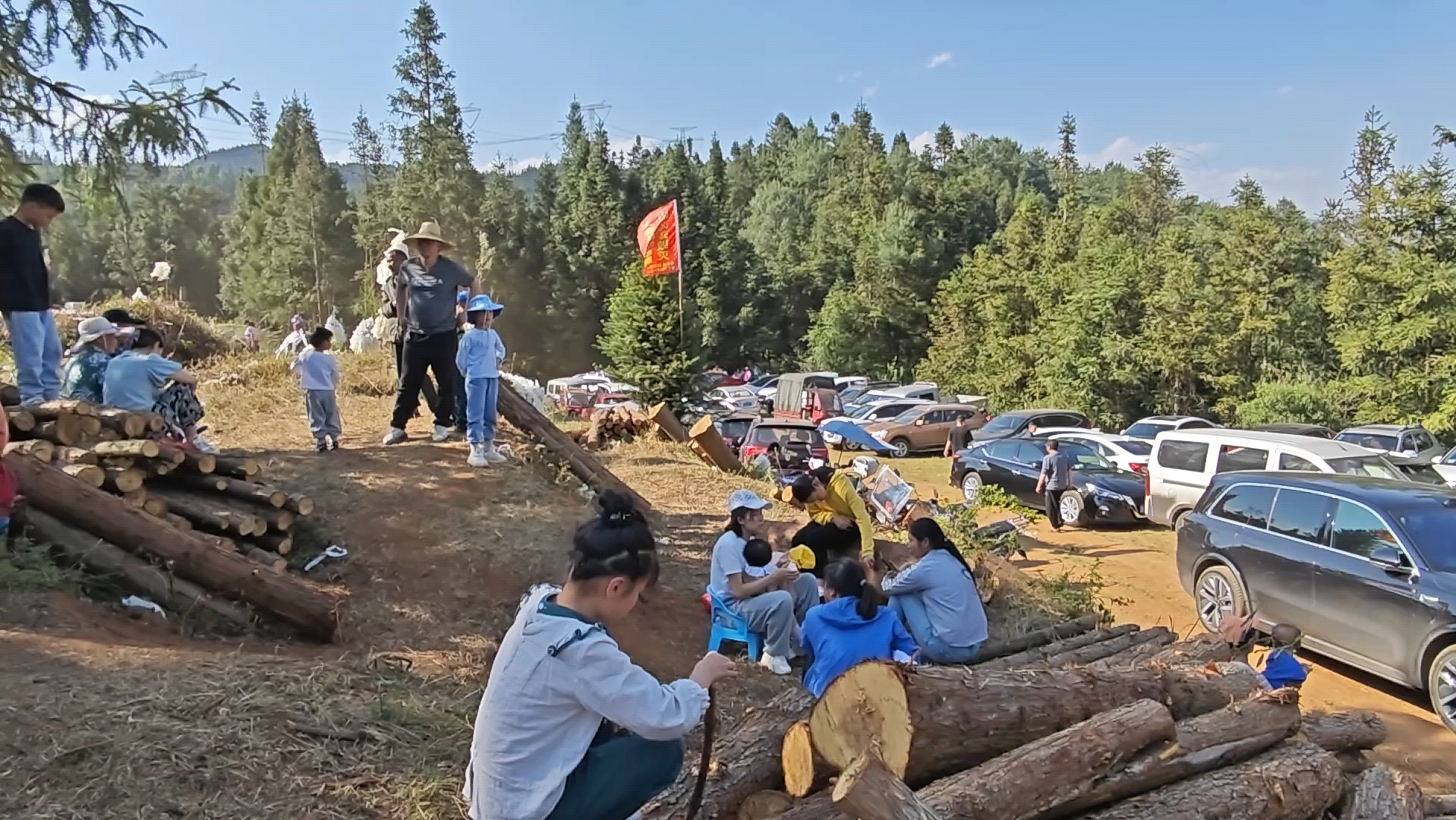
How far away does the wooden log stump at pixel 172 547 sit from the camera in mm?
5555

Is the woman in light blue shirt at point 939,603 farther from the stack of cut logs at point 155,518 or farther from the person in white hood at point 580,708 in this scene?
the person in white hood at point 580,708

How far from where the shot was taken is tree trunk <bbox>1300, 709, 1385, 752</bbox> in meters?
4.86

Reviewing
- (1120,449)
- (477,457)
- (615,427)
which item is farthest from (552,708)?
(1120,449)

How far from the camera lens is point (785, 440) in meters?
17.5

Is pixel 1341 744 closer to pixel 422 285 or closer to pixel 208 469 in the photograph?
pixel 208 469

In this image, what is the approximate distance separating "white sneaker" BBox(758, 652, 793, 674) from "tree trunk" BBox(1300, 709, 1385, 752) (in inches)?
119

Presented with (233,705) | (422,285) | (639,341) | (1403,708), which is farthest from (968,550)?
(639,341)

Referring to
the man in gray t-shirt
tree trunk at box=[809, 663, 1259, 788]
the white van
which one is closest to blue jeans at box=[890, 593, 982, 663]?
tree trunk at box=[809, 663, 1259, 788]

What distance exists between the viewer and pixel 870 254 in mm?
49688

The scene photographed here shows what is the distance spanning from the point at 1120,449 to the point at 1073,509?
237 centimetres

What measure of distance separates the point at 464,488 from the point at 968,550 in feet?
17.7

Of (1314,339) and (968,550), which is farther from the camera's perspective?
(1314,339)

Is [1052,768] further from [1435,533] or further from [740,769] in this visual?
[1435,533]

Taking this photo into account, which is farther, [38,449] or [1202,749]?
[38,449]
